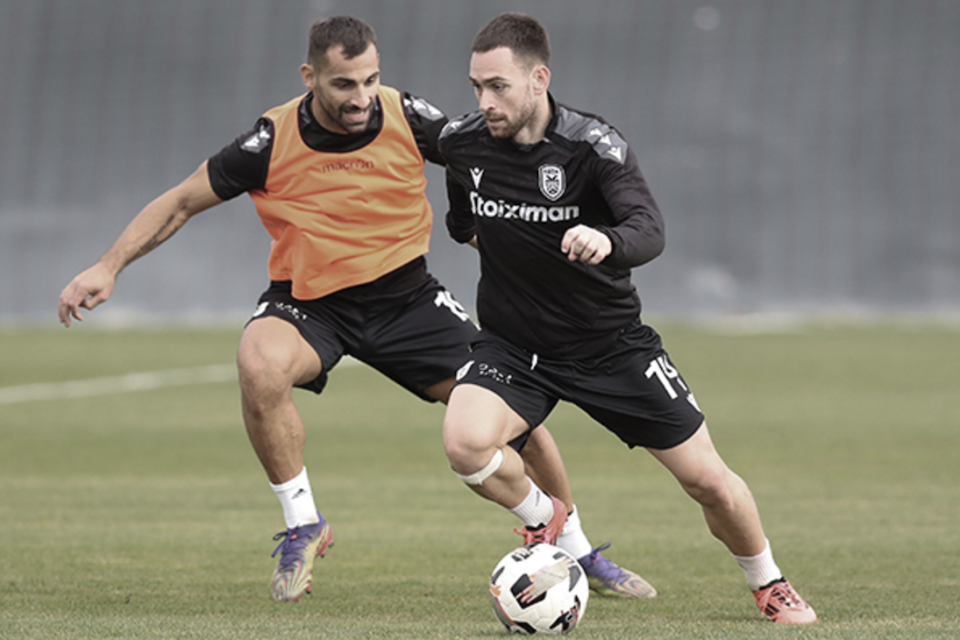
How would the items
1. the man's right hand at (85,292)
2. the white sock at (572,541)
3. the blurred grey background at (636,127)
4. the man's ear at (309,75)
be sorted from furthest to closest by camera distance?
the blurred grey background at (636,127)
the man's ear at (309,75)
the white sock at (572,541)
the man's right hand at (85,292)

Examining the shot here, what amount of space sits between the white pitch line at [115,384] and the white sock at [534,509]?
11.6 meters

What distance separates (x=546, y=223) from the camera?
19.1ft

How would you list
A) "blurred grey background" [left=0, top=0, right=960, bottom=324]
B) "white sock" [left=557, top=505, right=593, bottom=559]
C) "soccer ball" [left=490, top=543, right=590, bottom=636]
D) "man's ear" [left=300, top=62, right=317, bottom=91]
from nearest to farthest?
"soccer ball" [left=490, top=543, right=590, bottom=636], "white sock" [left=557, top=505, right=593, bottom=559], "man's ear" [left=300, top=62, right=317, bottom=91], "blurred grey background" [left=0, top=0, right=960, bottom=324]

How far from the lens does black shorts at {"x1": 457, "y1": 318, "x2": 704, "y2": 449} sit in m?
5.78

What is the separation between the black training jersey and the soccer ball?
231cm

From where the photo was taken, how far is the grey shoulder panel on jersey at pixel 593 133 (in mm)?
5586

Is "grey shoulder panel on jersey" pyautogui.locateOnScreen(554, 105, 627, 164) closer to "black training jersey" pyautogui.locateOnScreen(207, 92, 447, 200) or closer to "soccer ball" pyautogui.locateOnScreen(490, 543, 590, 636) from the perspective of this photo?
"black training jersey" pyautogui.locateOnScreen(207, 92, 447, 200)

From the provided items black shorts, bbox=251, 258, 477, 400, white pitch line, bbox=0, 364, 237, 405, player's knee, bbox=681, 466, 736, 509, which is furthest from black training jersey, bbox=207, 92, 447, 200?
white pitch line, bbox=0, 364, 237, 405

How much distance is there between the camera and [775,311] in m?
34.5

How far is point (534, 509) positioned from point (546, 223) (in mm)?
1218

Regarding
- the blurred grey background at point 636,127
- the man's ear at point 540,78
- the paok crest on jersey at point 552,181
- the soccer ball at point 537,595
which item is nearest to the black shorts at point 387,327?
the paok crest on jersey at point 552,181

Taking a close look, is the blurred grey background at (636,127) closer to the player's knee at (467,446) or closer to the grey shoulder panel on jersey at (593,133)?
the grey shoulder panel on jersey at (593,133)

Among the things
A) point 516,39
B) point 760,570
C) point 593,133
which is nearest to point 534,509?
point 760,570

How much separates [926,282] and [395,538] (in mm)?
28414
